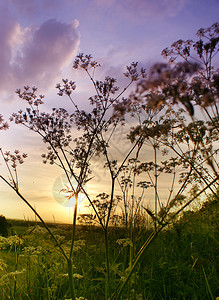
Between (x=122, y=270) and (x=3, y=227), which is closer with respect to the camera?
(x=122, y=270)

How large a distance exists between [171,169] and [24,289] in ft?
12.2

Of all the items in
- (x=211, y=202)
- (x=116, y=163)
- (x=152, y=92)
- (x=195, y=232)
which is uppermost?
(x=152, y=92)

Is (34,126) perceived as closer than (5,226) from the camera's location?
Yes

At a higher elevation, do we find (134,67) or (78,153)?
(134,67)

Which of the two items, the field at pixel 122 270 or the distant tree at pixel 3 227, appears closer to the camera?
the field at pixel 122 270

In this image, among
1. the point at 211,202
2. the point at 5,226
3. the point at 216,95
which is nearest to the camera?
the point at 216,95

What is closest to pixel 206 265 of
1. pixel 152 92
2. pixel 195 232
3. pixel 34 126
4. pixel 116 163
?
pixel 195 232

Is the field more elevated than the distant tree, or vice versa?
the distant tree

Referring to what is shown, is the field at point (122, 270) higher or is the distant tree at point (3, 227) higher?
the distant tree at point (3, 227)

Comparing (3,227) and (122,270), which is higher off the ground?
(3,227)

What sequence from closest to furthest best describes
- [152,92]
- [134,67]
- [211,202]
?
[152,92] < [134,67] < [211,202]

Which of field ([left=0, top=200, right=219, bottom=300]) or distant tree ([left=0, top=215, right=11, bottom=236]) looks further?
distant tree ([left=0, top=215, right=11, bottom=236])

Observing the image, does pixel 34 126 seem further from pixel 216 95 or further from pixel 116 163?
pixel 216 95

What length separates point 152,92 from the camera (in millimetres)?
3215
